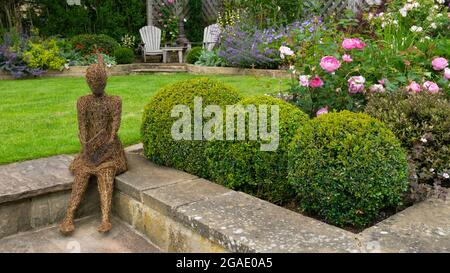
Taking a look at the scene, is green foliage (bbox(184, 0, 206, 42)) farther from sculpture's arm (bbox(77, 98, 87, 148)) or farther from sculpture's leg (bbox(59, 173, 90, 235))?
sculpture's leg (bbox(59, 173, 90, 235))

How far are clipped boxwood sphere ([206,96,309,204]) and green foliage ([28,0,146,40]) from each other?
9257mm

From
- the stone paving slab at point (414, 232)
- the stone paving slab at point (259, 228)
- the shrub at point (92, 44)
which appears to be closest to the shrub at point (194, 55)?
the shrub at point (92, 44)

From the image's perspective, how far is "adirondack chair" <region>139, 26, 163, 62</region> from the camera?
1145 cm

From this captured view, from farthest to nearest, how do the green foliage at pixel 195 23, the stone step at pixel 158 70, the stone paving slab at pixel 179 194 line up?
the green foliage at pixel 195 23 < the stone step at pixel 158 70 < the stone paving slab at pixel 179 194

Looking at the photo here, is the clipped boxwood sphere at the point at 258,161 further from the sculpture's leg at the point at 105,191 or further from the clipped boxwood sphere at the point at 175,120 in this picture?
the sculpture's leg at the point at 105,191

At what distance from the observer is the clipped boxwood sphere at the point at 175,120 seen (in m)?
3.05

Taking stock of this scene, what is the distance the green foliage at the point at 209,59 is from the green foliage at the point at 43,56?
8.88ft

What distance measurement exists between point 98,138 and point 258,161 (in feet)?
3.32

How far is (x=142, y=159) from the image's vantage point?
11.2ft

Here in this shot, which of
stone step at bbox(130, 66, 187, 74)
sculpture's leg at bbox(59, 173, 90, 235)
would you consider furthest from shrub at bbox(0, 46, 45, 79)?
sculpture's leg at bbox(59, 173, 90, 235)

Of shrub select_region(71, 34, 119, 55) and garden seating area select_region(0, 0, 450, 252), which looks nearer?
garden seating area select_region(0, 0, 450, 252)

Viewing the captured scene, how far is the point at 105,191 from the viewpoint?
285cm

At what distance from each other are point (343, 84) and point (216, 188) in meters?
1.32
